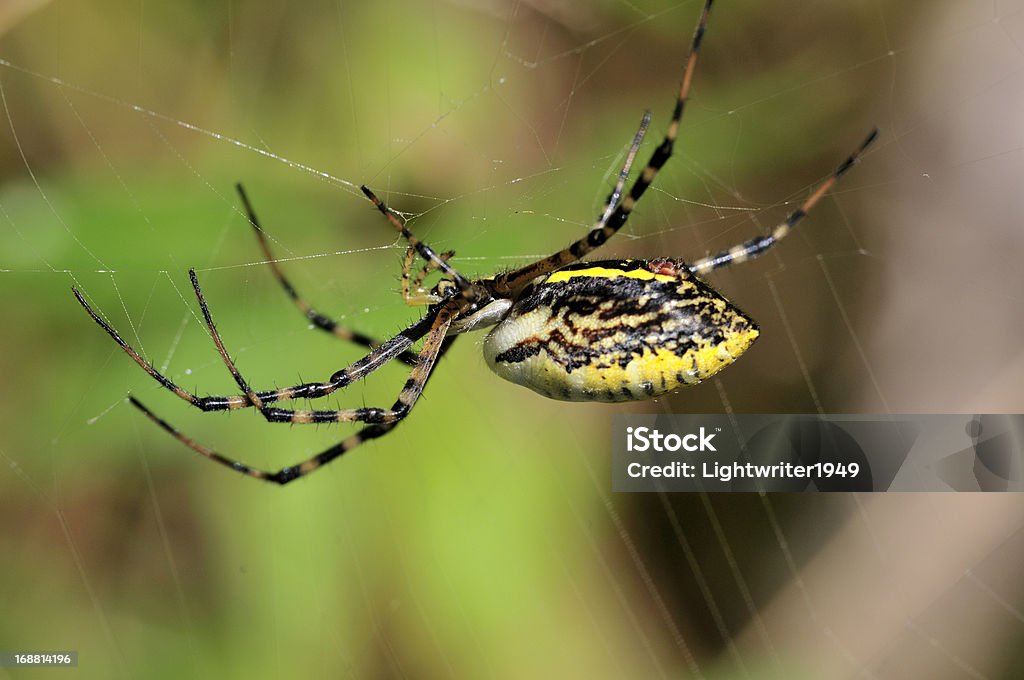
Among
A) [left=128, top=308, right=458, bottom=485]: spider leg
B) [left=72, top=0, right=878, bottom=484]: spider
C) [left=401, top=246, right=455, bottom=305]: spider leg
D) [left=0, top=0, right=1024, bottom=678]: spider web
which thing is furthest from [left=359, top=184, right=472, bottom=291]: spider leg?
[left=0, top=0, right=1024, bottom=678]: spider web

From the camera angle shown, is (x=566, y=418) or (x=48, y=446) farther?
(x=566, y=418)

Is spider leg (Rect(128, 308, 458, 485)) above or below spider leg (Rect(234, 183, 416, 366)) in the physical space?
below

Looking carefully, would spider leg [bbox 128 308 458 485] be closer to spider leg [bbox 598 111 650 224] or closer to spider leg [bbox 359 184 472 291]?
spider leg [bbox 359 184 472 291]

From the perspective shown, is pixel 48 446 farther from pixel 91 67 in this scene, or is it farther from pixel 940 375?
pixel 940 375

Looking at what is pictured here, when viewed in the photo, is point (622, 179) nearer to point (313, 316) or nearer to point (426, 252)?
point (426, 252)

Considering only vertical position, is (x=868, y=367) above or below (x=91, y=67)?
below

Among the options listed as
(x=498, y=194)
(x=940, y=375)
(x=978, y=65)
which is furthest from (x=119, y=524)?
(x=978, y=65)

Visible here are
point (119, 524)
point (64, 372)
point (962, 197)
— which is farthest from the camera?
point (962, 197)
